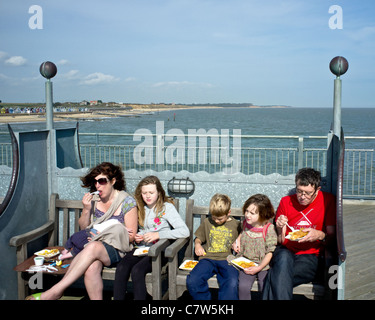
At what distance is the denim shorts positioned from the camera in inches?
149

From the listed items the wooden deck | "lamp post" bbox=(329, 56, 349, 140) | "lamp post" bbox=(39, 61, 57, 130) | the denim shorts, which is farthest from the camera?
"lamp post" bbox=(39, 61, 57, 130)

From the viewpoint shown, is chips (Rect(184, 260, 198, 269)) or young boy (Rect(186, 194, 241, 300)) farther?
chips (Rect(184, 260, 198, 269))

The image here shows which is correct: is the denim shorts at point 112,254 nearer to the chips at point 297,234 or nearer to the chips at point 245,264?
the chips at point 245,264

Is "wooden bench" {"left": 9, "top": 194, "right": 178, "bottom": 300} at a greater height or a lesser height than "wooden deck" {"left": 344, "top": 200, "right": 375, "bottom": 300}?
greater

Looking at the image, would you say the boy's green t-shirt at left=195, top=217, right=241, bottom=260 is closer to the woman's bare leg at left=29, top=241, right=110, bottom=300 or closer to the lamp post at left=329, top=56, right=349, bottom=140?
the woman's bare leg at left=29, top=241, right=110, bottom=300

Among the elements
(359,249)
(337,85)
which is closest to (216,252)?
(337,85)

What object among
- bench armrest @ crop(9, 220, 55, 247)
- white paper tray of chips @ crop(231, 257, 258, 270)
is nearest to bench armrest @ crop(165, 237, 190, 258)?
white paper tray of chips @ crop(231, 257, 258, 270)

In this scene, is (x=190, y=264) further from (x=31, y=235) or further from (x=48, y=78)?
(x=48, y=78)

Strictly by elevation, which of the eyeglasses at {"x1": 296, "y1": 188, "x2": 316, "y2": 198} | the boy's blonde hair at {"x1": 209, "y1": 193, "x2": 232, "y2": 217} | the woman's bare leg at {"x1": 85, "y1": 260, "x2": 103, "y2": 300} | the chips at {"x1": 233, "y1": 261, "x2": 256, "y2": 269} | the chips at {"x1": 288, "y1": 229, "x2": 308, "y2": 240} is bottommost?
the woman's bare leg at {"x1": 85, "y1": 260, "x2": 103, "y2": 300}

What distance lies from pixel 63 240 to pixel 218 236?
5.59 ft

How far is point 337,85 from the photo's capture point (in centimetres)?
407

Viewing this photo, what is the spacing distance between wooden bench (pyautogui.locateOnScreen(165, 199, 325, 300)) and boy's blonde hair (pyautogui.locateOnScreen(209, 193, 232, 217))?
0.24 m
